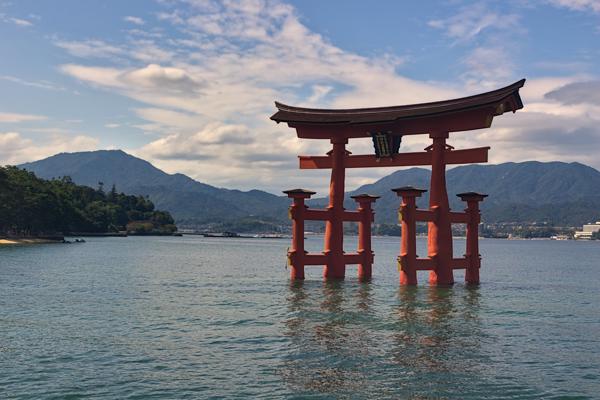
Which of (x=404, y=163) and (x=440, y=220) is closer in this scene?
(x=440, y=220)

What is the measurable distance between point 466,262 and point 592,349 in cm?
1595

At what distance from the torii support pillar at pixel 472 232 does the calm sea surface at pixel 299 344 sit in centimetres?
204

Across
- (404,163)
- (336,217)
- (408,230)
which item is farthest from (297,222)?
(404,163)

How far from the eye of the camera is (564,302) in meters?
32.7

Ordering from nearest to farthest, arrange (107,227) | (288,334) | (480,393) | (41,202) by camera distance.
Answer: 1. (480,393)
2. (288,334)
3. (41,202)
4. (107,227)

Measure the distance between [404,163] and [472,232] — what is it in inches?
226

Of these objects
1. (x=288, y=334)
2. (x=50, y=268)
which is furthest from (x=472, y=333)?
(x=50, y=268)

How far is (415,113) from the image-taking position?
33.1 m

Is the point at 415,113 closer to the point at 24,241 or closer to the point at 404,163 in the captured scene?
the point at 404,163

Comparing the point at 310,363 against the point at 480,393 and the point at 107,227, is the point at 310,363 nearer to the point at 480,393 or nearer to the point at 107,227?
the point at 480,393

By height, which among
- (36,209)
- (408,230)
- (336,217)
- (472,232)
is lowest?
(472,232)

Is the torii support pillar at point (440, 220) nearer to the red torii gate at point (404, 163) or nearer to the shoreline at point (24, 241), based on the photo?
the red torii gate at point (404, 163)

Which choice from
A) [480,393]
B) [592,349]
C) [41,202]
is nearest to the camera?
[480,393]

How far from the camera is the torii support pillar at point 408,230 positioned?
3183 cm
